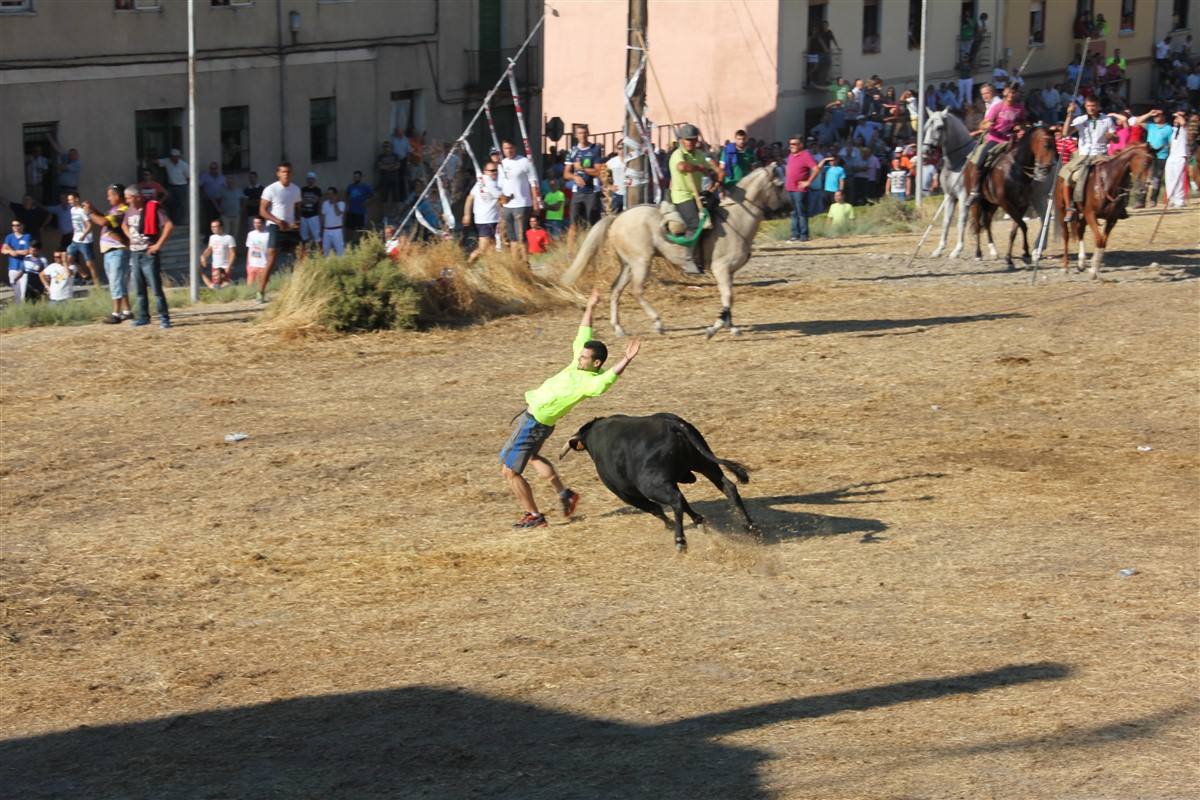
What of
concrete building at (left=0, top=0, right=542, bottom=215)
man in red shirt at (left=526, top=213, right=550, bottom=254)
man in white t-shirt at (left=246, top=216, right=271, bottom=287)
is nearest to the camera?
man in white t-shirt at (left=246, top=216, right=271, bottom=287)

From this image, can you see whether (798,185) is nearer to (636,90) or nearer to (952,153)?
(952,153)

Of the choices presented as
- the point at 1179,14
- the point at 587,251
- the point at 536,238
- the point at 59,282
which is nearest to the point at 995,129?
the point at 536,238

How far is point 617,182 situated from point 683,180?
29.6ft

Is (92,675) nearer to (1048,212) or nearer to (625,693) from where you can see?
(625,693)

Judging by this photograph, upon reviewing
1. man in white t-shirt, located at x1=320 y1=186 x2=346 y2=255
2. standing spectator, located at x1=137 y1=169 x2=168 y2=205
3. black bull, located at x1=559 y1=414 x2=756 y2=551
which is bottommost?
black bull, located at x1=559 y1=414 x2=756 y2=551

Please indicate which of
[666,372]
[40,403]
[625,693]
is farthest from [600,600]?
[40,403]

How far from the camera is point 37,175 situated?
28469 millimetres

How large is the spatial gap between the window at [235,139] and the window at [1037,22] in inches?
1153

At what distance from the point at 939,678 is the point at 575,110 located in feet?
127

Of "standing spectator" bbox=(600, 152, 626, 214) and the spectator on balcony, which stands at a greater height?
the spectator on balcony

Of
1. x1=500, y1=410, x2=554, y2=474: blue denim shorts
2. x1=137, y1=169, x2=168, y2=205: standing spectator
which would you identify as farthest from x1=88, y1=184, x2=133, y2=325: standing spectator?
x1=500, y1=410, x2=554, y2=474: blue denim shorts

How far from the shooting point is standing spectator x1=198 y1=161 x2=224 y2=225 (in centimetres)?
2992

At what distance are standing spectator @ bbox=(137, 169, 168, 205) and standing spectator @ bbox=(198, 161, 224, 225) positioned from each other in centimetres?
47

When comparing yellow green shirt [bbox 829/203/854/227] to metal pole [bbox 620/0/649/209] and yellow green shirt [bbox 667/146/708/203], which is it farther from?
yellow green shirt [bbox 667/146/708/203]
